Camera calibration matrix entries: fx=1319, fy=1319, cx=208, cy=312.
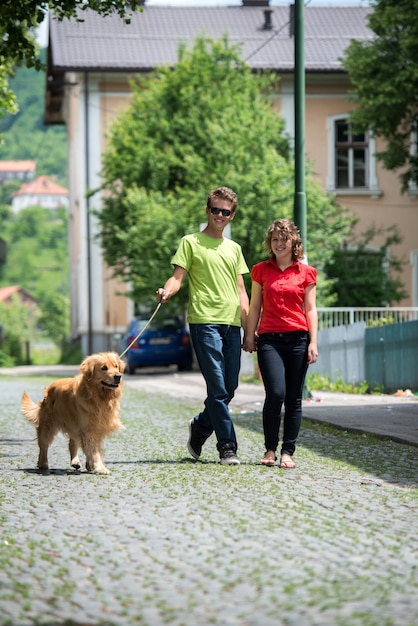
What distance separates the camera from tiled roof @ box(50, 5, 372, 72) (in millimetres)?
42125

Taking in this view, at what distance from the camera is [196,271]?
Answer: 32.1 ft

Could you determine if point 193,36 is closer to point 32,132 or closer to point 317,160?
point 317,160

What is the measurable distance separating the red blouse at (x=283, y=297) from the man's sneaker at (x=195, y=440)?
0.91 metres

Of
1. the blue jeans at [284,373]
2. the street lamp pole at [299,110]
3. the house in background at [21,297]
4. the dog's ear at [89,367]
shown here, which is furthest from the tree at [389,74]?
the house in background at [21,297]

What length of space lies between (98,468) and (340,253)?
25.5 m

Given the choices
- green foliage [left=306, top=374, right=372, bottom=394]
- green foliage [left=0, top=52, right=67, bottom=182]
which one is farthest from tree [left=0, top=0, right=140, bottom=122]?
green foliage [left=0, top=52, right=67, bottom=182]

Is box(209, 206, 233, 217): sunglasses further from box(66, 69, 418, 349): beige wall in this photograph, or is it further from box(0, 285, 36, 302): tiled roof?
box(0, 285, 36, 302): tiled roof

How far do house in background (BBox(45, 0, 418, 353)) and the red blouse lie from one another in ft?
99.1

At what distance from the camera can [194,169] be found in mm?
31797

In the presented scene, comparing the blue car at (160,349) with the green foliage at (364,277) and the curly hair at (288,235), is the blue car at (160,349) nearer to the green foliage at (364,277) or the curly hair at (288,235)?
the green foliage at (364,277)

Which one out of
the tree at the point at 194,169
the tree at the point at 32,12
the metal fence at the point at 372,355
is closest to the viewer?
the tree at the point at 32,12

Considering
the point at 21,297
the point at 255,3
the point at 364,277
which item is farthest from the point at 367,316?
the point at 21,297

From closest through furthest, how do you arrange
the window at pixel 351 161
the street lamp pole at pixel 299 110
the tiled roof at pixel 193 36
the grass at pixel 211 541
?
the grass at pixel 211 541 < the street lamp pole at pixel 299 110 < the window at pixel 351 161 < the tiled roof at pixel 193 36

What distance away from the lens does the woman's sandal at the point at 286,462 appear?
9.56 m
